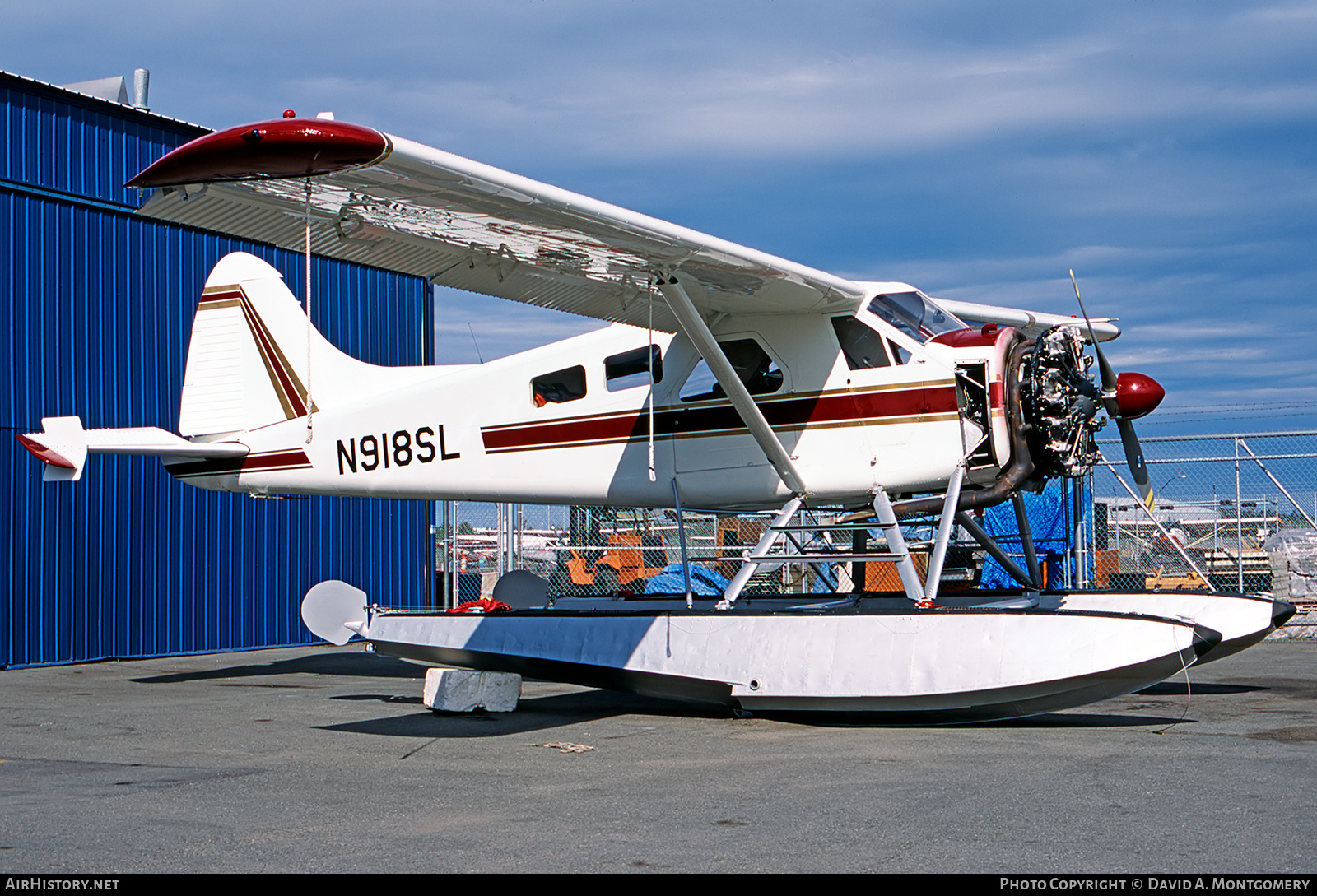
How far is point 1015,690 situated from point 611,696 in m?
3.97

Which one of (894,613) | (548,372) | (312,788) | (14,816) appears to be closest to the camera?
(14,816)

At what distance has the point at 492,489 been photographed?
11.4 metres

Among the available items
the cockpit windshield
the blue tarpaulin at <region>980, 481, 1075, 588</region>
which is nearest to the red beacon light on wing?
the cockpit windshield

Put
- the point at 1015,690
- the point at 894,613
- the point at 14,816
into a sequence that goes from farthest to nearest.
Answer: the point at 894,613 → the point at 1015,690 → the point at 14,816

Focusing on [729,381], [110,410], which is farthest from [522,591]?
[110,410]

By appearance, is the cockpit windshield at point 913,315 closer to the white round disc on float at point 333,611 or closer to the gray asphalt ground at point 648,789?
the gray asphalt ground at point 648,789

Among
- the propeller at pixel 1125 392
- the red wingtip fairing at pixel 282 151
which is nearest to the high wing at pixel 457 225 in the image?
the red wingtip fairing at pixel 282 151

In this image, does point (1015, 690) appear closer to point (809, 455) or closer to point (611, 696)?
point (809, 455)

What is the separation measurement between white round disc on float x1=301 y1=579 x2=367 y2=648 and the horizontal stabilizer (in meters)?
2.27

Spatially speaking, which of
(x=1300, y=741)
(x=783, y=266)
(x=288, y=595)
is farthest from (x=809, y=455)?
(x=288, y=595)

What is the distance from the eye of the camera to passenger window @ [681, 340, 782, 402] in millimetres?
10180

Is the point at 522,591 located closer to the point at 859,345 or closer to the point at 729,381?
the point at 729,381

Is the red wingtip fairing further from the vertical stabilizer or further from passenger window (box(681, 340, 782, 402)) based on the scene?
the vertical stabilizer

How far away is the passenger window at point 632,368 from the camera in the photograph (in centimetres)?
1069
